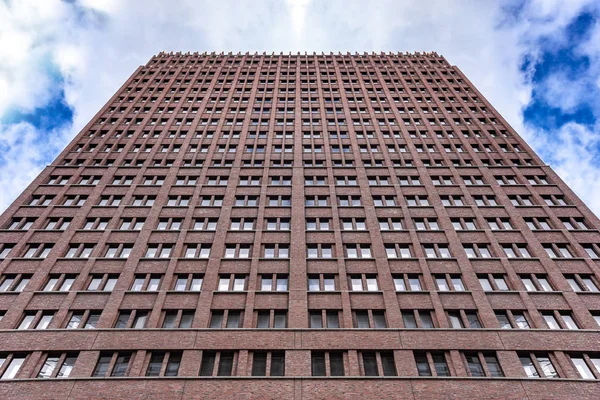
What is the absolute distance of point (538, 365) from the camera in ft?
72.1

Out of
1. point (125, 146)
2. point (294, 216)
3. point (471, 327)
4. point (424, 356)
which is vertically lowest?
point (424, 356)

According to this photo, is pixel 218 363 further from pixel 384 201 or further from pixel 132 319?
pixel 384 201

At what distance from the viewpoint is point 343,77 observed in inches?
2221

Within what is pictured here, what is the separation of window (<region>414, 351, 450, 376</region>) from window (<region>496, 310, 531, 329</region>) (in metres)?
5.14

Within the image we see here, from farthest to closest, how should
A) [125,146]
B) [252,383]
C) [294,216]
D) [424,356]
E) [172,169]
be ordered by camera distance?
1. [125,146]
2. [172,169]
3. [294,216]
4. [424,356]
5. [252,383]

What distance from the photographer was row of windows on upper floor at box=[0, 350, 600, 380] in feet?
71.3

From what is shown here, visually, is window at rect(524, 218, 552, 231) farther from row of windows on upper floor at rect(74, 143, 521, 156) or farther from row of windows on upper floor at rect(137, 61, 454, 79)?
row of windows on upper floor at rect(137, 61, 454, 79)

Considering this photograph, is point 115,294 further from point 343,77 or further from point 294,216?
point 343,77

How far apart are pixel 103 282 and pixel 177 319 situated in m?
6.95

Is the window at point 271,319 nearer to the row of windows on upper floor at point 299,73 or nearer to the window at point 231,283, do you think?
the window at point 231,283

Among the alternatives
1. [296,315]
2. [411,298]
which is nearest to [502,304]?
[411,298]

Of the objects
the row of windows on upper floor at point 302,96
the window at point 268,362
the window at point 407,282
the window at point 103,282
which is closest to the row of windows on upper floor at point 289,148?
the row of windows on upper floor at point 302,96

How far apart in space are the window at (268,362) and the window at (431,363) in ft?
26.7

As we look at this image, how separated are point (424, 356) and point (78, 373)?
2027 cm
